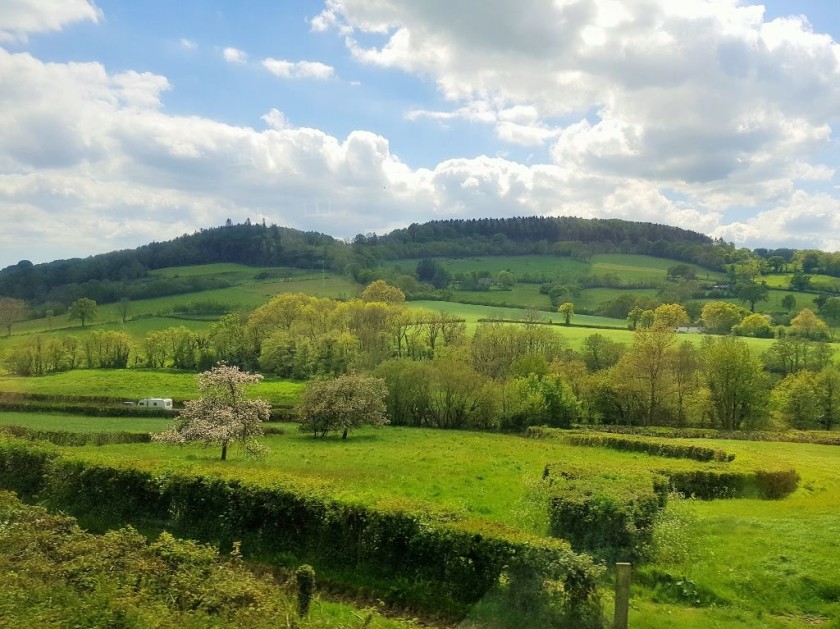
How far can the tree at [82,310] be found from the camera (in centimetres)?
10962

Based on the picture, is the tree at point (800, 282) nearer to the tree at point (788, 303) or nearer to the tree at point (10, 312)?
the tree at point (788, 303)

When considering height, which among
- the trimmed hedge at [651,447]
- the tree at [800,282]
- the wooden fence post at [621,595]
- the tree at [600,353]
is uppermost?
the tree at [800,282]

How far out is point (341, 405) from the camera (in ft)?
150

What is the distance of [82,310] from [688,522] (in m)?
117

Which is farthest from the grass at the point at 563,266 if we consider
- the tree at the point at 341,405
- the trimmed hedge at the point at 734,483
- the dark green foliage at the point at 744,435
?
the trimmed hedge at the point at 734,483

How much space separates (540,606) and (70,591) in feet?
27.2

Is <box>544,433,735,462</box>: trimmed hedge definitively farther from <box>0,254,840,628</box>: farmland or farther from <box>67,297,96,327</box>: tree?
<box>67,297,96,327</box>: tree

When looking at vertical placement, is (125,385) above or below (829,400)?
above

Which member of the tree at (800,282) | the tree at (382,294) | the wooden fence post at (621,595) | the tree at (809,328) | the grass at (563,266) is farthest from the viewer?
the grass at (563,266)

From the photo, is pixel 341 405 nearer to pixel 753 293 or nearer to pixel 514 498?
pixel 514 498

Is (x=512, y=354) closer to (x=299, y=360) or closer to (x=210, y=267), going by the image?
(x=299, y=360)

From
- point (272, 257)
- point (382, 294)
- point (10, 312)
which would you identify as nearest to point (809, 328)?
point (382, 294)

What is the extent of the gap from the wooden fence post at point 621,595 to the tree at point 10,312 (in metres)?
114

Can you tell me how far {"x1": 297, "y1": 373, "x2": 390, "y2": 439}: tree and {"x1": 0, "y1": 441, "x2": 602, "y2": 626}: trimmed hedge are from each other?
24.8m
